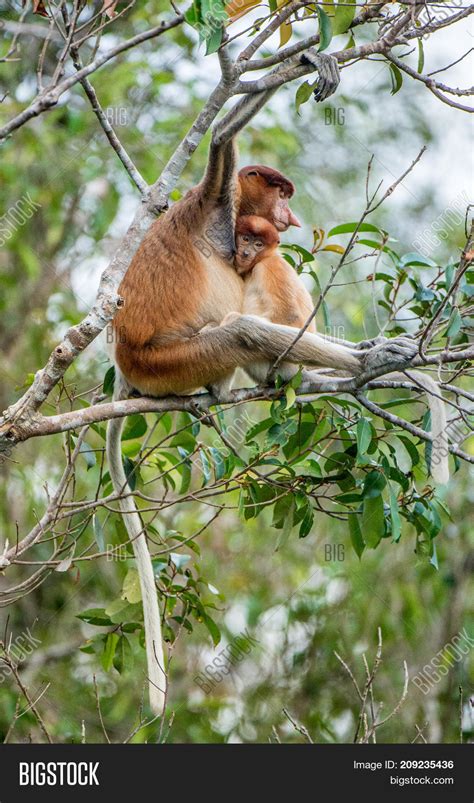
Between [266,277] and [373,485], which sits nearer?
[373,485]

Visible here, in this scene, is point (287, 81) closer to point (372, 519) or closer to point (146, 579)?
point (372, 519)

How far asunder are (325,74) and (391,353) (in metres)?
1.05

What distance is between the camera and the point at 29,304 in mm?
7906

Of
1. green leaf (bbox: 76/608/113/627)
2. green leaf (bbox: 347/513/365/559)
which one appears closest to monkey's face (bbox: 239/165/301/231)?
green leaf (bbox: 347/513/365/559)

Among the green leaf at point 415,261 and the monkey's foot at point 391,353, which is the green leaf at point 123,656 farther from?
the green leaf at point 415,261

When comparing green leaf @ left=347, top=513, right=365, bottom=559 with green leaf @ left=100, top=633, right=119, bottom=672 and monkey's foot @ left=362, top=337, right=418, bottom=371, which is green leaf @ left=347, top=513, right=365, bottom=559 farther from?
green leaf @ left=100, top=633, right=119, bottom=672

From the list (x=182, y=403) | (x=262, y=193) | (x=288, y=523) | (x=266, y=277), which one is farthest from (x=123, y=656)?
(x=262, y=193)

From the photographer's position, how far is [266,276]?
13.6 ft

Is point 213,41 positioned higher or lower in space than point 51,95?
higher

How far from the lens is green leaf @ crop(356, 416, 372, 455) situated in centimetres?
317

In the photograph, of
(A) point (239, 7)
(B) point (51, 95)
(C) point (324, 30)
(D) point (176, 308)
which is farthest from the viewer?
(D) point (176, 308)

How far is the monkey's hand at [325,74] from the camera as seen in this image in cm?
330

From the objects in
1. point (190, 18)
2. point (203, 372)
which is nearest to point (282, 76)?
point (190, 18)

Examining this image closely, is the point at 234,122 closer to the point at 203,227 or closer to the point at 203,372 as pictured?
the point at 203,227
